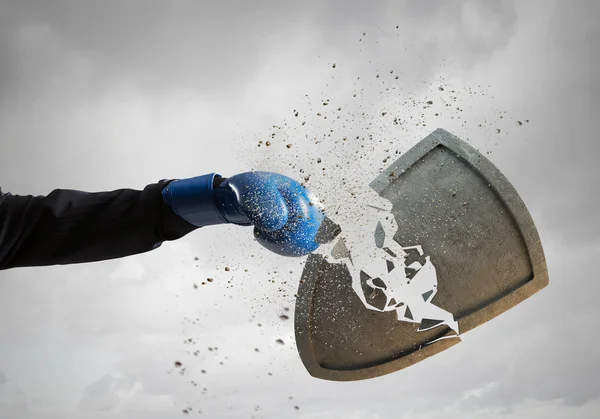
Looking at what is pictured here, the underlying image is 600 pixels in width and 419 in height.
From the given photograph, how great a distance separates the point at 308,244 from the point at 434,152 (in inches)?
32.8

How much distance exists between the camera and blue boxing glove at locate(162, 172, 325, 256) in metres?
2.88

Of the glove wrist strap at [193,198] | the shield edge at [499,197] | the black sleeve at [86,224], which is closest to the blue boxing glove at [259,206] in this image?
the glove wrist strap at [193,198]

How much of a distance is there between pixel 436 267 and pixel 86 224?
1.78 m

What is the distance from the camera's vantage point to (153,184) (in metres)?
3.12

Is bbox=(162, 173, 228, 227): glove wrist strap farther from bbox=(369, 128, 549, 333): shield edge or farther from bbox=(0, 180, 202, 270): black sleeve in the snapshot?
bbox=(369, 128, 549, 333): shield edge

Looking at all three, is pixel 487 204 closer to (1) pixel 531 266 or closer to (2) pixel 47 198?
(1) pixel 531 266

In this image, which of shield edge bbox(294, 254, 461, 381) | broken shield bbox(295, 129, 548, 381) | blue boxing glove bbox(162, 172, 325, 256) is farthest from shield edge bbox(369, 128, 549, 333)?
blue boxing glove bbox(162, 172, 325, 256)

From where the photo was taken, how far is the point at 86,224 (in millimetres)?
3111

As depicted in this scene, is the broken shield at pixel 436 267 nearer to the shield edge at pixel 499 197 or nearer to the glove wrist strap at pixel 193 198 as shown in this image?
the shield edge at pixel 499 197

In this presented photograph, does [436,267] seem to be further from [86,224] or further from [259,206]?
[86,224]

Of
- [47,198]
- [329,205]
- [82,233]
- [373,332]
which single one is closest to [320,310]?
[373,332]

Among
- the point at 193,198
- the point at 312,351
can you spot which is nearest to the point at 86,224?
the point at 193,198

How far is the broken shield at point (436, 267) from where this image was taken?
9.86ft

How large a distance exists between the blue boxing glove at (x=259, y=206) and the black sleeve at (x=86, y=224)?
0.38 ft
